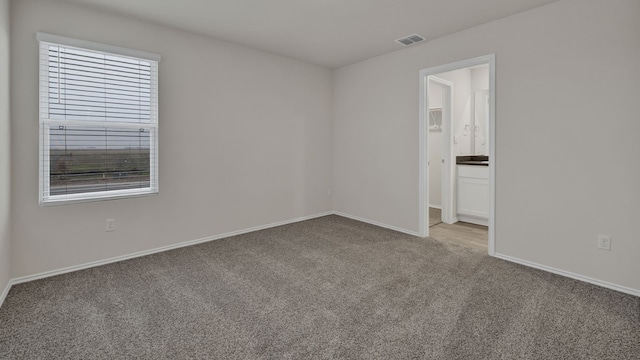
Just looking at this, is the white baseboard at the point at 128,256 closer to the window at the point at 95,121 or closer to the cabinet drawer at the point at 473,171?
the window at the point at 95,121

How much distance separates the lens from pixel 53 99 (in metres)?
2.75

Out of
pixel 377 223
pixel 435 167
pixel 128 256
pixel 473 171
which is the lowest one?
pixel 128 256

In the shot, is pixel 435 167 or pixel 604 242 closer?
pixel 604 242

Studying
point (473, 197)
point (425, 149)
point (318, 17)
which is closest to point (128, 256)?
point (318, 17)

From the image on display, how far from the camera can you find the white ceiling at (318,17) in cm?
283

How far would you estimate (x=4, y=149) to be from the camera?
2396 mm

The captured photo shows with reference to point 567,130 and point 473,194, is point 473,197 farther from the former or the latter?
point 567,130

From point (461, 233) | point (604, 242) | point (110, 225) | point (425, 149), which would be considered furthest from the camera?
point (461, 233)

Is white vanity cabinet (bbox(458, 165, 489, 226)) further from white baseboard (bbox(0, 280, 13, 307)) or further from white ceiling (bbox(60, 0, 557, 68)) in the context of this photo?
white baseboard (bbox(0, 280, 13, 307))

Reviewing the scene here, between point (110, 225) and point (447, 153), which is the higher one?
point (447, 153)

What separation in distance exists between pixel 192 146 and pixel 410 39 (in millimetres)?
2943

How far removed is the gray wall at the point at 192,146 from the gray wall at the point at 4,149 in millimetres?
125

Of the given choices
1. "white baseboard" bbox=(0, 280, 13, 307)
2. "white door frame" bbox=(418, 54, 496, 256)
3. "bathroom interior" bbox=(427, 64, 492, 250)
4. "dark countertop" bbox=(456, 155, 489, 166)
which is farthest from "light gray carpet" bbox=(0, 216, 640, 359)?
"dark countertop" bbox=(456, 155, 489, 166)

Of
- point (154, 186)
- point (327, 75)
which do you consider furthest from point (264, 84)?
point (154, 186)
